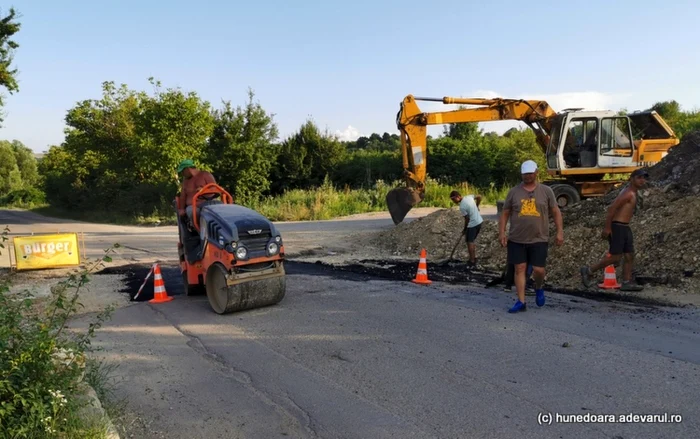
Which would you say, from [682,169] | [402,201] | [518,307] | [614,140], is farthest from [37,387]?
[614,140]

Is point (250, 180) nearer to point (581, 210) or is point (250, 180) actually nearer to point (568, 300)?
point (581, 210)

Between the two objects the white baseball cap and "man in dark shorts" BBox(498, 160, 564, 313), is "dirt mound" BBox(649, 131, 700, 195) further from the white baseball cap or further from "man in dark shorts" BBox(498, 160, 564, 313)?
the white baseball cap

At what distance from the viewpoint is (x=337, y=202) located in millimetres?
27125

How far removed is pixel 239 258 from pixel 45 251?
21.8 feet

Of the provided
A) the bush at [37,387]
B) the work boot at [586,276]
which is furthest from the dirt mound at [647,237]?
the bush at [37,387]

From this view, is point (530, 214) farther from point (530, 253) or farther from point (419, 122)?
point (419, 122)

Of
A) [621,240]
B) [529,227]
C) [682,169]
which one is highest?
[682,169]

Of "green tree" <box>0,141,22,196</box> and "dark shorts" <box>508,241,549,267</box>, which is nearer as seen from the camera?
"dark shorts" <box>508,241,549,267</box>

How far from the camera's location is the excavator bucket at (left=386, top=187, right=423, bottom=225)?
14.4 m

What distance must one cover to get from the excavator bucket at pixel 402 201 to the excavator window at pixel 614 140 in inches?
235

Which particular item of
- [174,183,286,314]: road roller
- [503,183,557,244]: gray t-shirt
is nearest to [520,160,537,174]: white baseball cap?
[503,183,557,244]: gray t-shirt

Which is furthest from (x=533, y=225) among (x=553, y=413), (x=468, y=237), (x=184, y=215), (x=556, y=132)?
(x=556, y=132)

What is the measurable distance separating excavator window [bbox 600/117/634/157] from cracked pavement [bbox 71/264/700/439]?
10087mm

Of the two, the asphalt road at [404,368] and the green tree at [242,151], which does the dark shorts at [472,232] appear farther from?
the green tree at [242,151]
